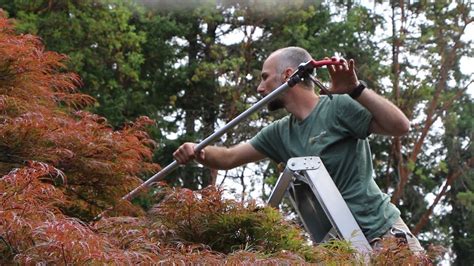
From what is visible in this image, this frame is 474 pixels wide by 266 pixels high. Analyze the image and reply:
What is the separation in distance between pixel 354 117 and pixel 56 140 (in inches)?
52.5

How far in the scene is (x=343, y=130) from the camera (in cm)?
300

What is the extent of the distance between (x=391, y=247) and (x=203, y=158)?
115 centimetres

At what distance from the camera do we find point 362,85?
2777 millimetres

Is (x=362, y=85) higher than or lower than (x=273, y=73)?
lower

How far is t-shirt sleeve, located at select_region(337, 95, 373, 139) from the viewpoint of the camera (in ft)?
9.61

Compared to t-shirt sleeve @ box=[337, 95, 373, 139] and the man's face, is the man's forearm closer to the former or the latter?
t-shirt sleeve @ box=[337, 95, 373, 139]

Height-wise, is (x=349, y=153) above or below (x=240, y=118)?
below

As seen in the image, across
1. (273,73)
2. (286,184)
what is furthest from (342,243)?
(273,73)

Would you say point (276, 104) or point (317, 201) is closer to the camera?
point (317, 201)

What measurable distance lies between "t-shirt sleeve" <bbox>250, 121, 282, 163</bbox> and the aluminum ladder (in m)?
0.26

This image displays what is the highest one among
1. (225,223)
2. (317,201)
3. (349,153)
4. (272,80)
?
(272,80)

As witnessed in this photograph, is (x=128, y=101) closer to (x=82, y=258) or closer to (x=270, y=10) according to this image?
(x=270, y=10)

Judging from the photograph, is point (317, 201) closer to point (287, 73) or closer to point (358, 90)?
point (358, 90)

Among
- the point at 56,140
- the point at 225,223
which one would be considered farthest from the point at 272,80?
the point at 56,140
